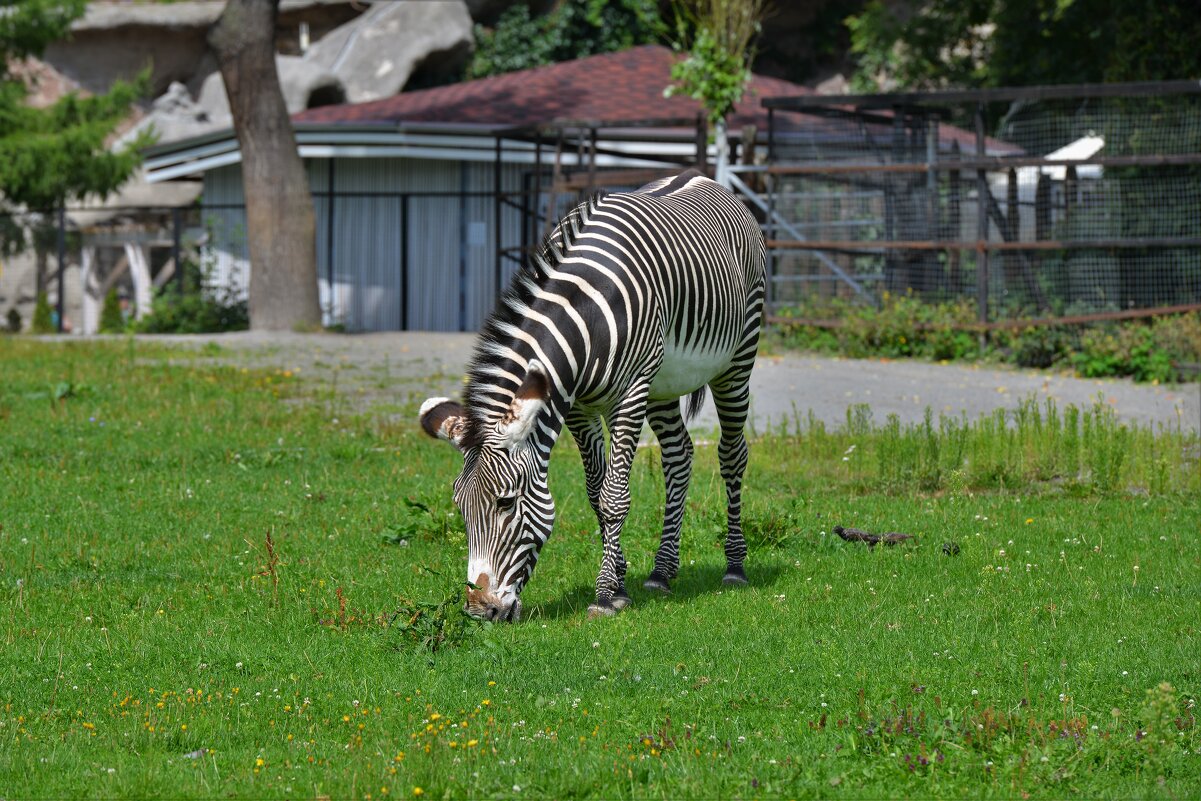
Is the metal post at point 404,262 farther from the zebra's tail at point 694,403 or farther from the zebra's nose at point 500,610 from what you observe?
the zebra's nose at point 500,610

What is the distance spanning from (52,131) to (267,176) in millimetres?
8254

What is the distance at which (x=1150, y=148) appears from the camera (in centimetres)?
1933

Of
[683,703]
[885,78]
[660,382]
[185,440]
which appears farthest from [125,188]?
[683,703]

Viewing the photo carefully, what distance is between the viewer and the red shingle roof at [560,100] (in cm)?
2661

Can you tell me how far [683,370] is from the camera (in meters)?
7.61

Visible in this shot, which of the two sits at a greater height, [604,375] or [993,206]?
[993,206]

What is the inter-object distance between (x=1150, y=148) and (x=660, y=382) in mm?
14171

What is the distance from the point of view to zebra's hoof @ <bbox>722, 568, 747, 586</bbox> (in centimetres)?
796

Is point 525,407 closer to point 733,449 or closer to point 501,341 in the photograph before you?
point 501,341

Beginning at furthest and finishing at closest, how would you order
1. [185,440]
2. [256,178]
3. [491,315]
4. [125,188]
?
[125,188]
[256,178]
[185,440]
[491,315]

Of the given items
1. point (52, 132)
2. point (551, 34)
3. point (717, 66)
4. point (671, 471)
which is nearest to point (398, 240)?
point (52, 132)

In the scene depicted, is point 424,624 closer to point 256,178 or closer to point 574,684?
point 574,684

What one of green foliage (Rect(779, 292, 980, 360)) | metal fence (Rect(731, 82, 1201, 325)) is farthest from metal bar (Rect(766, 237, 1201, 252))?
green foliage (Rect(779, 292, 980, 360))

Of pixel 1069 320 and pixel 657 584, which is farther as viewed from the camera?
pixel 1069 320
